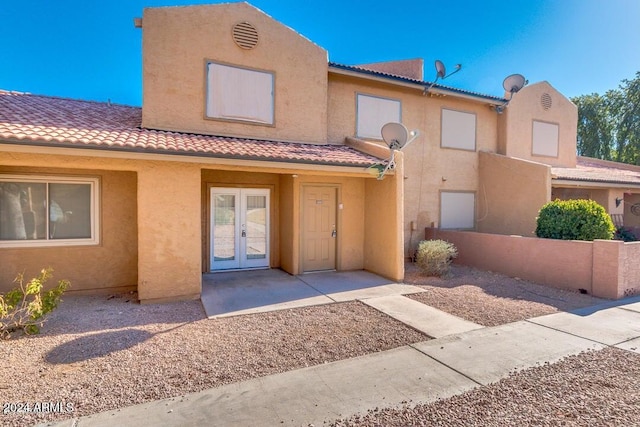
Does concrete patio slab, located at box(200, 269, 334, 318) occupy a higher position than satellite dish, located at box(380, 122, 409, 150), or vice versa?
satellite dish, located at box(380, 122, 409, 150)

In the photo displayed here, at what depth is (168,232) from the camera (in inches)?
308

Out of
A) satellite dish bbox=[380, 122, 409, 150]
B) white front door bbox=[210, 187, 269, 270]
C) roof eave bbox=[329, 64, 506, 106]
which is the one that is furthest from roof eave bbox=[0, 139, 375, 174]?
roof eave bbox=[329, 64, 506, 106]

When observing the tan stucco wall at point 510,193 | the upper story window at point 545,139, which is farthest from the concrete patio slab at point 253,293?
the upper story window at point 545,139

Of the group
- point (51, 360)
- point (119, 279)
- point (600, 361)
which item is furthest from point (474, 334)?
point (119, 279)

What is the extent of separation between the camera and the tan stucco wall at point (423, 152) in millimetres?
12375

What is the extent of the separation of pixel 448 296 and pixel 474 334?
258cm

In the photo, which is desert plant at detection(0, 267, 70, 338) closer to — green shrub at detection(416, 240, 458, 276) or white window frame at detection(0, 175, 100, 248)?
white window frame at detection(0, 175, 100, 248)

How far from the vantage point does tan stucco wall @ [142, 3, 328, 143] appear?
9.41 m

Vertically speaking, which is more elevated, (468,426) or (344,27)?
A: (344,27)

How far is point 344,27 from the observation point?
53.7 feet

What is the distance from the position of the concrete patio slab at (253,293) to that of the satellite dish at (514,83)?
42.5 feet

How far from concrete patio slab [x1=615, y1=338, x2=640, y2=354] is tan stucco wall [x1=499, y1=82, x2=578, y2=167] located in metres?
11.0

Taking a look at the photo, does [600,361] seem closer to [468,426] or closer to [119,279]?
[468,426]
